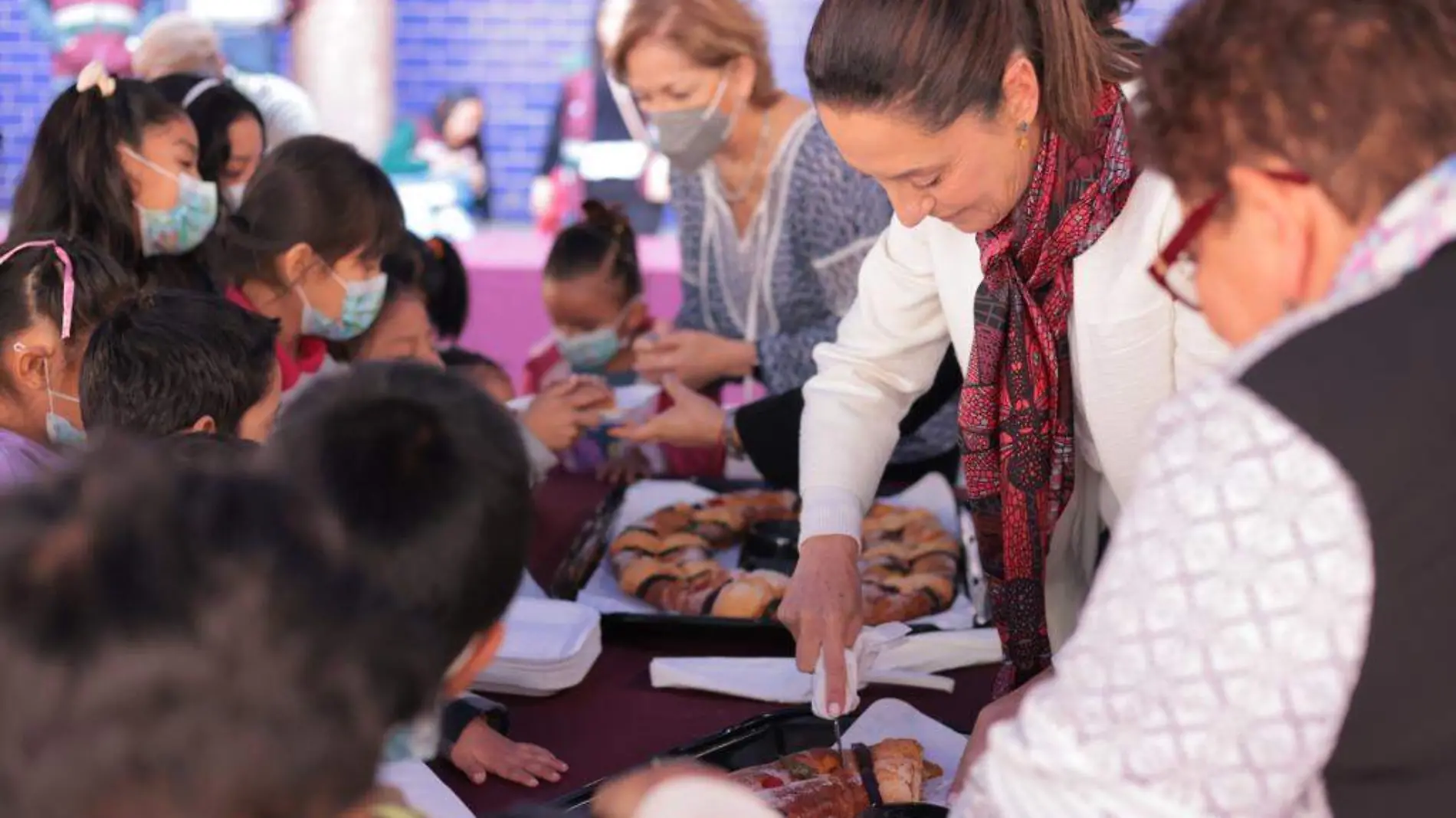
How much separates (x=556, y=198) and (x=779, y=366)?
5.78 meters

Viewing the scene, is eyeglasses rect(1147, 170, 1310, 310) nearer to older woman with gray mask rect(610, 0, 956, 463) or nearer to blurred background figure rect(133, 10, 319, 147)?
older woman with gray mask rect(610, 0, 956, 463)

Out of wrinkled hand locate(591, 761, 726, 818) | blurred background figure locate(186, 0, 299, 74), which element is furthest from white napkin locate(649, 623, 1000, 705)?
blurred background figure locate(186, 0, 299, 74)

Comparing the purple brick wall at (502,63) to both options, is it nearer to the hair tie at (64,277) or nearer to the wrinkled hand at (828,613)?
the hair tie at (64,277)

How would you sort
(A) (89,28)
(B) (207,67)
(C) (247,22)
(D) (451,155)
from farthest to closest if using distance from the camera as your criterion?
1. (D) (451,155)
2. (A) (89,28)
3. (C) (247,22)
4. (B) (207,67)

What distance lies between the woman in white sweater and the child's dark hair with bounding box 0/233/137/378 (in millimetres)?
936

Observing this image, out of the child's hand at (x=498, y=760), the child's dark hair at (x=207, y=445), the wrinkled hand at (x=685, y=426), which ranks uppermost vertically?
the child's dark hair at (x=207, y=445)

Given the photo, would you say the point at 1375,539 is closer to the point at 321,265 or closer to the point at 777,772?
the point at 777,772

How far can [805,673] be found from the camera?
1784 millimetres

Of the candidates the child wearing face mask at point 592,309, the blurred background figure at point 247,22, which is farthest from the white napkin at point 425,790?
the blurred background figure at point 247,22

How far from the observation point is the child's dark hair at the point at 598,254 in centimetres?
341

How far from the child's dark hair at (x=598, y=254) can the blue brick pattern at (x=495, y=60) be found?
5.49 m

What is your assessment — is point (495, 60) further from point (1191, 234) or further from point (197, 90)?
point (1191, 234)

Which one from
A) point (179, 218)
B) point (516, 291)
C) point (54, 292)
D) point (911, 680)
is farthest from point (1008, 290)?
point (516, 291)

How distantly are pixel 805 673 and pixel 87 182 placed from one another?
60.8 inches
